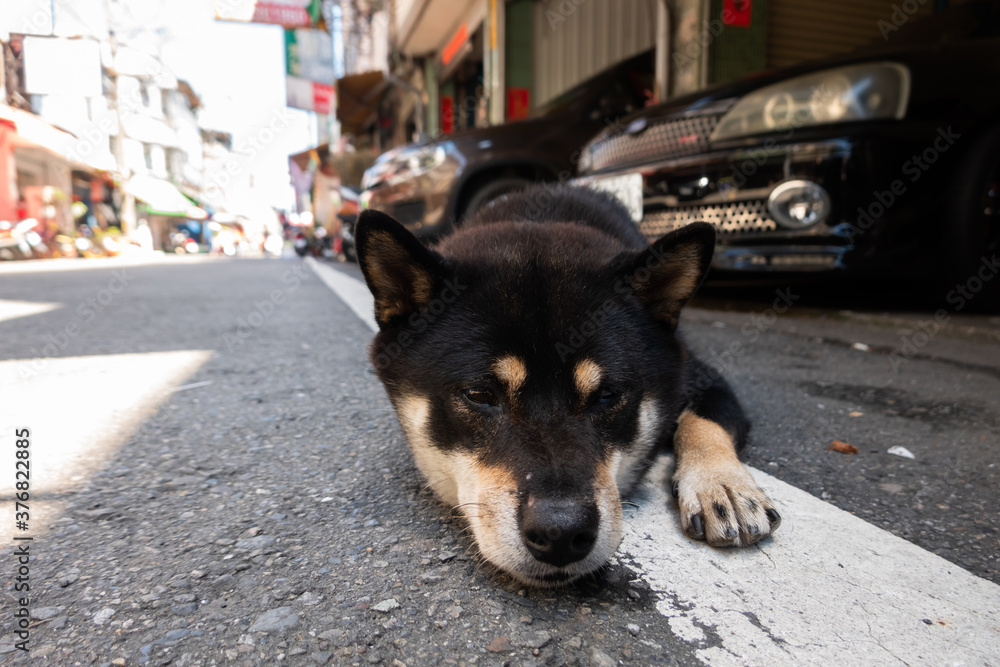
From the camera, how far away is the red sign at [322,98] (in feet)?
72.1

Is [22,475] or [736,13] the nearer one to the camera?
A: [22,475]

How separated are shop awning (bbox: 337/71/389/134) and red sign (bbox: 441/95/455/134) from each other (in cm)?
500

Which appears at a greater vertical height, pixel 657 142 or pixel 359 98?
pixel 359 98

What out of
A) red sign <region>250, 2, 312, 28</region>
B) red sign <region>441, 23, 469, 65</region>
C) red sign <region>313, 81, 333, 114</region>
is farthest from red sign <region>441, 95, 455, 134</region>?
red sign <region>313, 81, 333, 114</region>

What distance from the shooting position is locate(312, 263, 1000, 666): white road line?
3.73 ft

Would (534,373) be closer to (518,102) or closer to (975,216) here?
(975,216)

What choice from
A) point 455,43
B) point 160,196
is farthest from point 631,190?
point 160,196

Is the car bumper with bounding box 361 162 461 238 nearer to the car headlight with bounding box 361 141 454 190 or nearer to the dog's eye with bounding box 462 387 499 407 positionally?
the car headlight with bounding box 361 141 454 190

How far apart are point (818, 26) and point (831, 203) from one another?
5.59 metres

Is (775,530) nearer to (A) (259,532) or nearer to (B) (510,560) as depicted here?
(B) (510,560)

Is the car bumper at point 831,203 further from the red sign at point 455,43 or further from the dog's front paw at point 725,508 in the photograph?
the red sign at point 455,43

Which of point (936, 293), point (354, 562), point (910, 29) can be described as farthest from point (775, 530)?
point (910, 29)

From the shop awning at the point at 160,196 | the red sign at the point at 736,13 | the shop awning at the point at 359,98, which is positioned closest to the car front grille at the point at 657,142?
the red sign at the point at 736,13

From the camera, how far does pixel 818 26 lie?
26.2 ft
